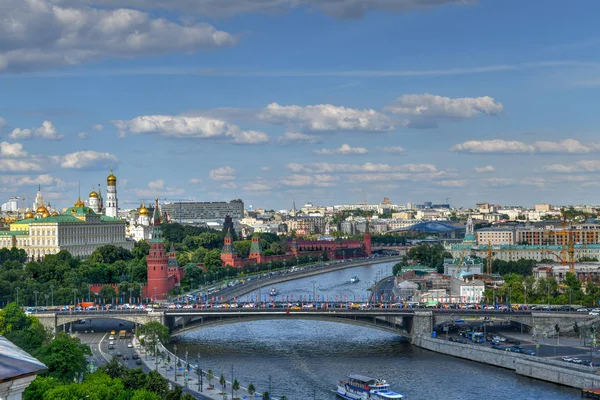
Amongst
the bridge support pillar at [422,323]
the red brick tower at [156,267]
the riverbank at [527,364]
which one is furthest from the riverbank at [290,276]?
the riverbank at [527,364]

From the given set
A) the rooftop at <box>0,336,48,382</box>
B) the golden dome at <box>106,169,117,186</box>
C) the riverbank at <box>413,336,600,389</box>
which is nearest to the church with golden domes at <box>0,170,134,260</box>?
the golden dome at <box>106,169,117,186</box>

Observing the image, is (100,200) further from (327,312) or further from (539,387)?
(539,387)

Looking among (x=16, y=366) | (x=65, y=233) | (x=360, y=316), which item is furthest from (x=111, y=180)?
(x=16, y=366)

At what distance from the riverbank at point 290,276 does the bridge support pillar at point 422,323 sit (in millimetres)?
29960

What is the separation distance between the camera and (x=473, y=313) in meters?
59.8

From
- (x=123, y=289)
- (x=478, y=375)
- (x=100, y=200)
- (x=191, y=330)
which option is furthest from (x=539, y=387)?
(x=100, y=200)

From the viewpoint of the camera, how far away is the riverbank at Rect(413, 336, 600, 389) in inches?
1753

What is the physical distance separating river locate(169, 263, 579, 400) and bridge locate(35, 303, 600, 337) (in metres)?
1.19

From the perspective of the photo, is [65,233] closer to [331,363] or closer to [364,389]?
[331,363]

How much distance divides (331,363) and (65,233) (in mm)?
66621

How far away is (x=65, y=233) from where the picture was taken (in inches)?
4390

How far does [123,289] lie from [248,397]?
39384mm

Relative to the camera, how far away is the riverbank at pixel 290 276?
305 feet

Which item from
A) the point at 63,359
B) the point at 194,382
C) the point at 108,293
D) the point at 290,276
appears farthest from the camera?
the point at 290,276
